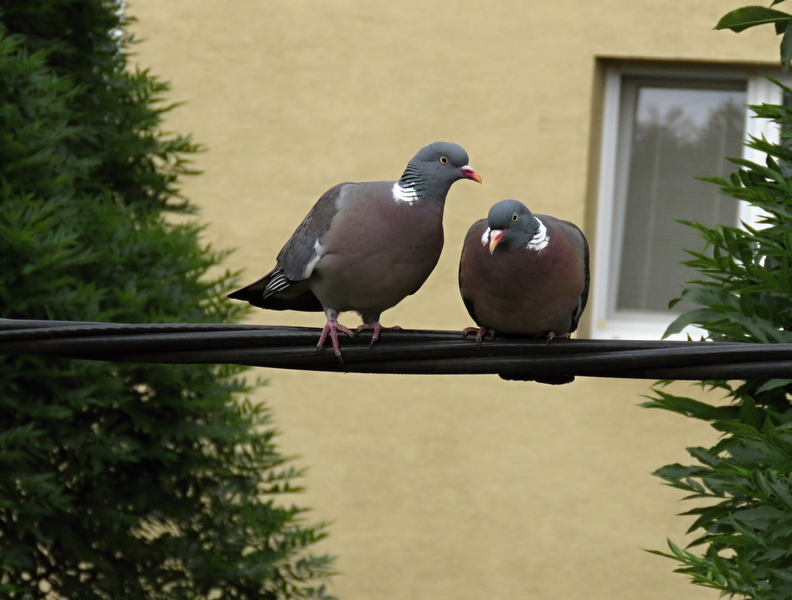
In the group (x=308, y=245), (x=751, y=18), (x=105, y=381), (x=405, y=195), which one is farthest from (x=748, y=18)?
(x=105, y=381)

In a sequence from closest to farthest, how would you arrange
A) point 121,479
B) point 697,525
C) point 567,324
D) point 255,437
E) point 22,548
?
point 567,324 → point 697,525 → point 22,548 → point 121,479 → point 255,437

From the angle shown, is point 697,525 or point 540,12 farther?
point 540,12

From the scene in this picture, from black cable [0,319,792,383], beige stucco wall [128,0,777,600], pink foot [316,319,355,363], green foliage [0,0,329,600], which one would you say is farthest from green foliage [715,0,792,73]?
beige stucco wall [128,0,777,600]

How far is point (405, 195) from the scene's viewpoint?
2096mm

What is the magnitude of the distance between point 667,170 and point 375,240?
3175mm

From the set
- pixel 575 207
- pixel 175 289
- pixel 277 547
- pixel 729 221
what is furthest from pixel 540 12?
pixel 277 547

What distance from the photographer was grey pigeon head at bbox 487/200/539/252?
1891 millimetres

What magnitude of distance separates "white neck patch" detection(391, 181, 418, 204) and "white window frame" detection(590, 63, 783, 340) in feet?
9.34

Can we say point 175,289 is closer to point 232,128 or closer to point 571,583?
point 232,128

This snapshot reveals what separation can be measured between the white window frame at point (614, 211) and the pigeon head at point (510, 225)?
289cm

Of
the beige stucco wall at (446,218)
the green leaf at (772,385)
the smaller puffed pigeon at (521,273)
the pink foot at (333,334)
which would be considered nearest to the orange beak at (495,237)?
the smaller puffed pigeon at (521,273)

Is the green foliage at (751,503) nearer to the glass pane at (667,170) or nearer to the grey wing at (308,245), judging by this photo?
the grey wing at (308,245)

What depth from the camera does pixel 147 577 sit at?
3166 mm

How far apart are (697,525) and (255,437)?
1609 mm
